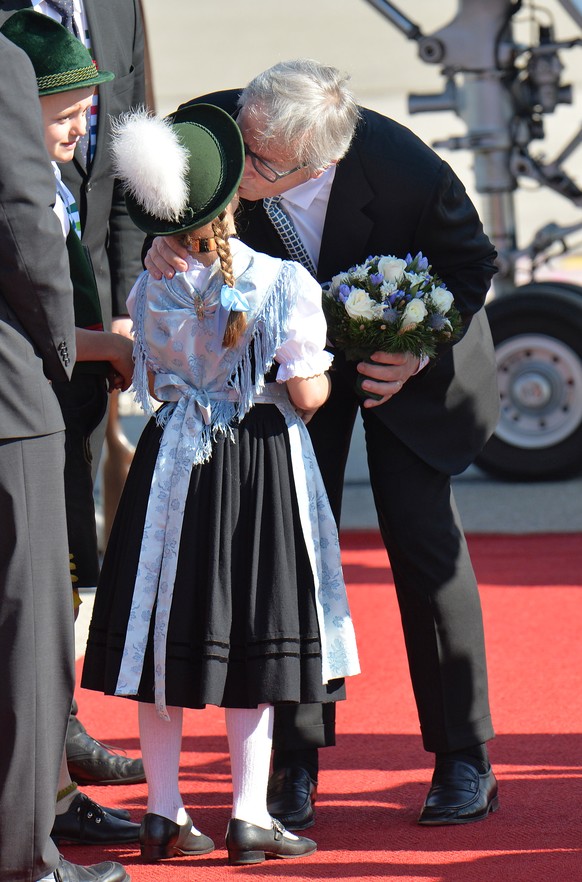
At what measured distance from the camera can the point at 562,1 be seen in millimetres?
7328

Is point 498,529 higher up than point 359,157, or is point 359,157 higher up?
point 359,157

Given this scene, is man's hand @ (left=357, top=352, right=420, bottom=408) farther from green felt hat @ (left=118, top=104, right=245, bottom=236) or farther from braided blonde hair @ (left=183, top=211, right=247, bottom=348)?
green felt hat @ (left=118, top=104, right=245, bottom=236)

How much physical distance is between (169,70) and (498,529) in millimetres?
26350

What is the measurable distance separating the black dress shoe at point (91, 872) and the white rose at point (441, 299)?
135 cm

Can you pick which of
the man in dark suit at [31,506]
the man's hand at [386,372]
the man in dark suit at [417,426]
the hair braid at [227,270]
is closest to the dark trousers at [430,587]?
the man in dark suit at [417,426]

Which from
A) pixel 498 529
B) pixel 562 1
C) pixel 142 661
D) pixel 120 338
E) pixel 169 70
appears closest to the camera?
pixel 142 661

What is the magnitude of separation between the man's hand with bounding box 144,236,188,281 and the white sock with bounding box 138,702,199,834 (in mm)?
900

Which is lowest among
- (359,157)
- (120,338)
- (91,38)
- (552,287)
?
(552,287)

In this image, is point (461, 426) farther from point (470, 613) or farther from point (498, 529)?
point (498, 529)

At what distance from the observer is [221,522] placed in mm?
2697

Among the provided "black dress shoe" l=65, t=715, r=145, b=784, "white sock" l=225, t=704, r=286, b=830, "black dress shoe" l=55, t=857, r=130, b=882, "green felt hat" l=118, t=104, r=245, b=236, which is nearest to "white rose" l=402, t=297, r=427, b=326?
"green felt hat" l=118, t=104, r=245, b=236

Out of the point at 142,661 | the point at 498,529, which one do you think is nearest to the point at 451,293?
the point at 142,661

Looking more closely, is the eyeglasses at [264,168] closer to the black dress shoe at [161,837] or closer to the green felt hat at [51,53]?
the green felt hat at [51,53]

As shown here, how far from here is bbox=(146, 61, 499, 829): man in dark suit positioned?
294cm
